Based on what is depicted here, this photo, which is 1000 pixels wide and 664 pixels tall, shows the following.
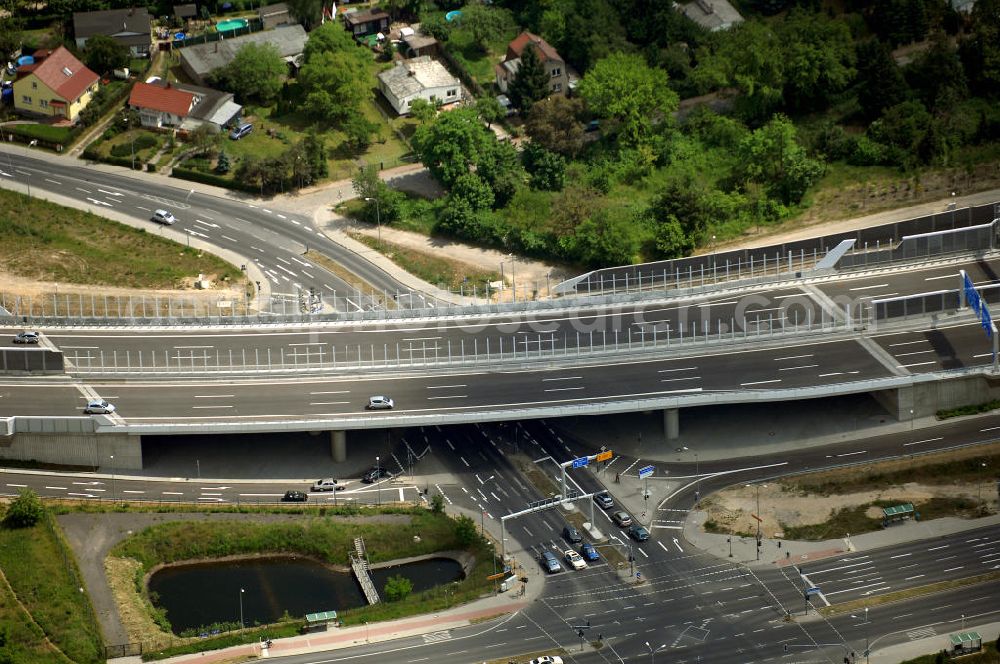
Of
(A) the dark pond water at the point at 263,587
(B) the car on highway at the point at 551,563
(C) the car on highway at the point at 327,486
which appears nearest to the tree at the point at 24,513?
(A) the dark pond water at the point at 263,587

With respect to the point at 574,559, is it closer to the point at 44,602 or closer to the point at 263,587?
the point at 263,587

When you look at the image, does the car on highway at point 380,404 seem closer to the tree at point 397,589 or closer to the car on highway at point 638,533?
the tree at point 397,589

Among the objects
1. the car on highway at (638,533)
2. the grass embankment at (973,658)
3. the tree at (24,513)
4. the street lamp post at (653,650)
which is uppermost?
the tree at (24,513)

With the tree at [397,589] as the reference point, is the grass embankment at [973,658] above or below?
below

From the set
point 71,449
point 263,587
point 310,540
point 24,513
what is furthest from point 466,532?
point 71,449

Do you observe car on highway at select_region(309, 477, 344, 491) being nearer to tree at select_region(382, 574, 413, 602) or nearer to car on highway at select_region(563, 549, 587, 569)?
tree at select_region(382, 574, 413, 602)

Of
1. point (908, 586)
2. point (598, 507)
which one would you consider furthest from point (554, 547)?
point (908, 586)

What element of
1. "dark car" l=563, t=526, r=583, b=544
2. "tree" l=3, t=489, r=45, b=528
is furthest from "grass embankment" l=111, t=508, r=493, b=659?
"tree" l=3, t=489, r=45, b=528
